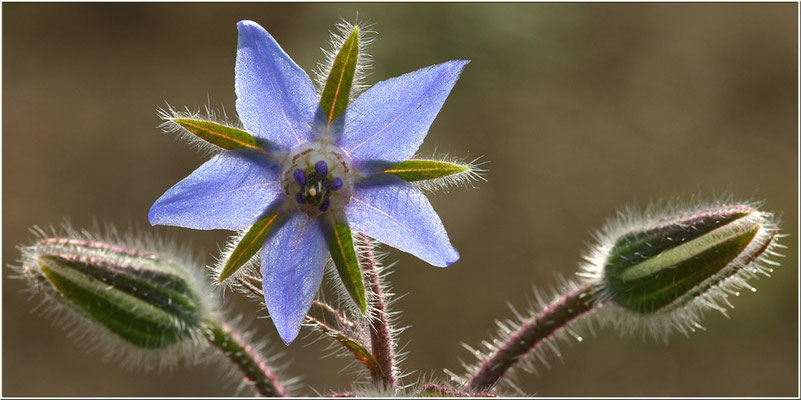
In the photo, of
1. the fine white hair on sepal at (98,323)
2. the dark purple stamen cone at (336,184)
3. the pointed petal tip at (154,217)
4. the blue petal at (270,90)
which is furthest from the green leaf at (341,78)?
the fine white hair on sepal at (98,323)

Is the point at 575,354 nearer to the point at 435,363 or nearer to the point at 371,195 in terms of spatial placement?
the point at 435,363

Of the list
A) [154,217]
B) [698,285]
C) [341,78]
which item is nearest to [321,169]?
[341,78]

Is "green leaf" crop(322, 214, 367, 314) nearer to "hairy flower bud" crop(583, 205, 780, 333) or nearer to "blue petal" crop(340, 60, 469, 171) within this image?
"blue petal" crop(340, 60, 469, 171)

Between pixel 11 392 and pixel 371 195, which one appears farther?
pixel 11 392

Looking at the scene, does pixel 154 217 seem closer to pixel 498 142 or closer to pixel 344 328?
pixel 344 328

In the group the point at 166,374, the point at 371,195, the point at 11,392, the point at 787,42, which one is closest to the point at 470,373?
the point at 371,195

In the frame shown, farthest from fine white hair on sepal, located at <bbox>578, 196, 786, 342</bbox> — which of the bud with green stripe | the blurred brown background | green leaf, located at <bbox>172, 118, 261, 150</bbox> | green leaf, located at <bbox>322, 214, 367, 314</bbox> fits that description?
the blurred brown background
